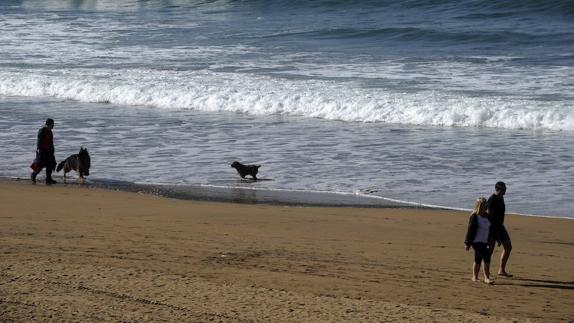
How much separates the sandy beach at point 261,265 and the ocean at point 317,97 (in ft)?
6.93

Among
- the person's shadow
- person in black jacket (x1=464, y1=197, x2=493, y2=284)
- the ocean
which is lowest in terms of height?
the person's shadow

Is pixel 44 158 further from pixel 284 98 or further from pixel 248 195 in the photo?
pixel 284 98

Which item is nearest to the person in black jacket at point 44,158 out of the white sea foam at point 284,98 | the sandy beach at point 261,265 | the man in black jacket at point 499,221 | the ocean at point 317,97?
the ocean at point 317,97

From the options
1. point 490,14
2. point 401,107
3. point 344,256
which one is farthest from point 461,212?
point 490,14

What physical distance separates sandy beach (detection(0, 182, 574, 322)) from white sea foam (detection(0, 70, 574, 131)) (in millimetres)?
8454

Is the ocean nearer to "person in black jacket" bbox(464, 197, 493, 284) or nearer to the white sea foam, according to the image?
the white sea foam

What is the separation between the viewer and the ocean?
17094mm

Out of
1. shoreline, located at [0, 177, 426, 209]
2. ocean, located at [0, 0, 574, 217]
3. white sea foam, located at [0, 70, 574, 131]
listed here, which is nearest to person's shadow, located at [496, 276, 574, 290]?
ocean, located at [0, 0, 574, 217]

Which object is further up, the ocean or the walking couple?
the ocean

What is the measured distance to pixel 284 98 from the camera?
25.0 meters

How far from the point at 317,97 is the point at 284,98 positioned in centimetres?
76

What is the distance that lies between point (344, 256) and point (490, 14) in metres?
28.8

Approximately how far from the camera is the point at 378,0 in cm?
4356

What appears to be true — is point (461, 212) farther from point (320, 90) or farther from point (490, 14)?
point (490, 14)
